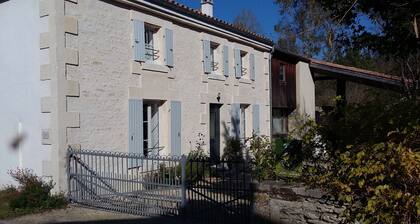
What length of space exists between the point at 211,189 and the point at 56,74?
3.85m

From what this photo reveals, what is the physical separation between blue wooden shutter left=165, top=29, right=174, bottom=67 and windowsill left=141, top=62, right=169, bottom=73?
17 cm

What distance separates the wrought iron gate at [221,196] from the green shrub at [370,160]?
124cm

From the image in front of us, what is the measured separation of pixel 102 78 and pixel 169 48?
8.58 feet

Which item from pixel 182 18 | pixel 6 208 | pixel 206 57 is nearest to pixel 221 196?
pixel 6 208

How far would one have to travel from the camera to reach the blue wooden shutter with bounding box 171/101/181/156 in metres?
11.9

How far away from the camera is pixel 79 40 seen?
9.29m

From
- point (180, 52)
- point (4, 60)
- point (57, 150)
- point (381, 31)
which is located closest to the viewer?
point (381, 31)

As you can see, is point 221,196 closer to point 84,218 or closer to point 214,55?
point 84,218

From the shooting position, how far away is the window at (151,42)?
11.5 m

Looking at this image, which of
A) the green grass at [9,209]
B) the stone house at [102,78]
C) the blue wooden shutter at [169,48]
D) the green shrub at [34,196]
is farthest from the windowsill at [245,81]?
the green grass at [9,209]

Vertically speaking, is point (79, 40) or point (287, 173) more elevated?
point (79, 40)

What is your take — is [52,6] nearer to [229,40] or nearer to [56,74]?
[56,74]

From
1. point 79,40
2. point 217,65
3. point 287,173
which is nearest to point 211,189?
point 287,173

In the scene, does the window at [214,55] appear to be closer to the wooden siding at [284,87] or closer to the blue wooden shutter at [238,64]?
the blue wooden shutter at [238,64]
